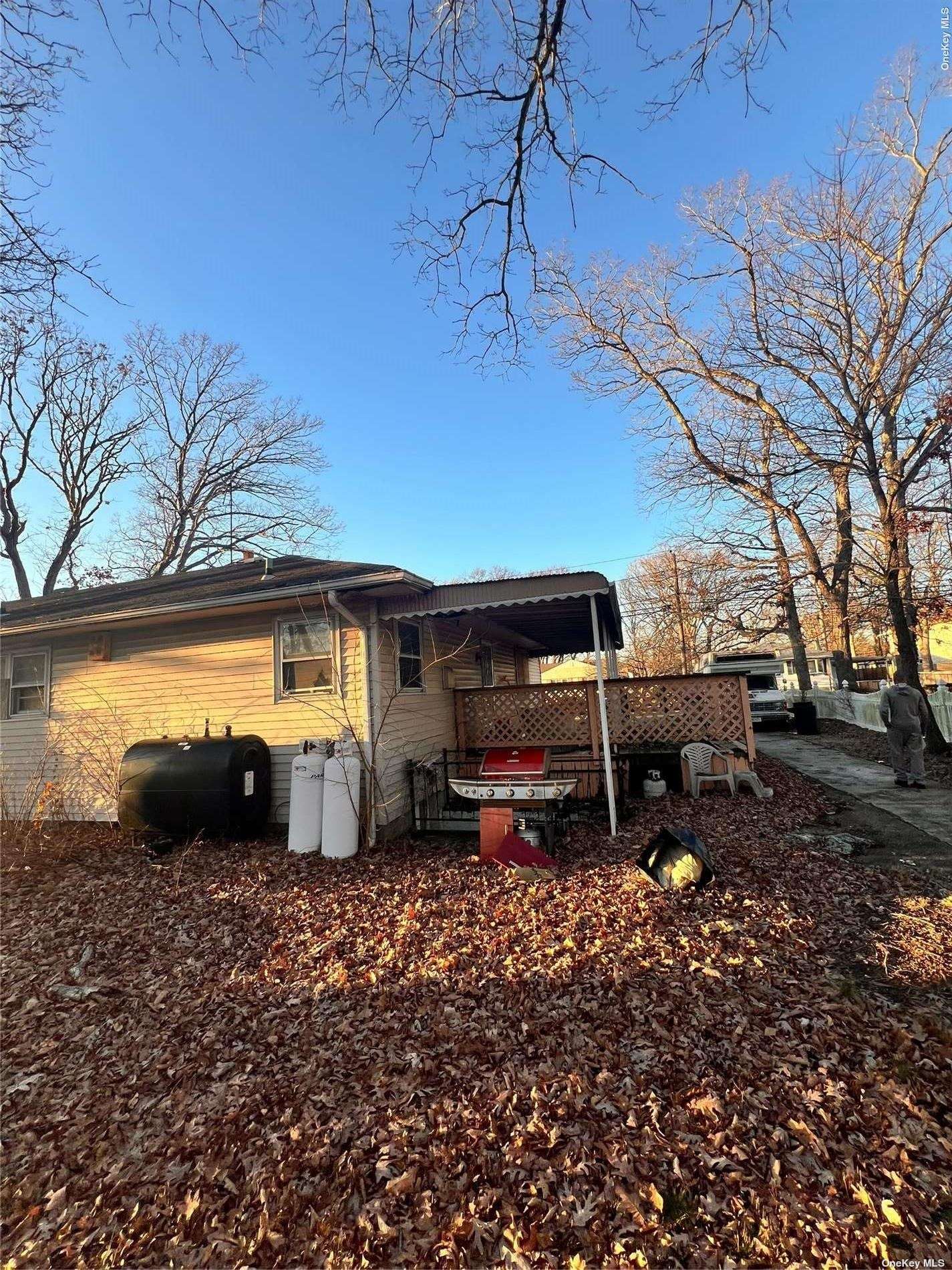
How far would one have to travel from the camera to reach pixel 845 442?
11766 millimetres

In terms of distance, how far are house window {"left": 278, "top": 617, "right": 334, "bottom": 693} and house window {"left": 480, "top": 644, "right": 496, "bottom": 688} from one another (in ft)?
13.1

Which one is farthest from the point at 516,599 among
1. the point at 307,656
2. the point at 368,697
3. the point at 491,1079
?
the point at 491,1079

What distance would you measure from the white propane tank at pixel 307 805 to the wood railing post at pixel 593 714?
3.89m

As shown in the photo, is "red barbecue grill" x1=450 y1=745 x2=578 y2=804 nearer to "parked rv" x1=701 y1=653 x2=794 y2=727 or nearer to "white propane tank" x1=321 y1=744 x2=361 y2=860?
"white propane tank" x1=321 y1=744 x2=361 y2=860

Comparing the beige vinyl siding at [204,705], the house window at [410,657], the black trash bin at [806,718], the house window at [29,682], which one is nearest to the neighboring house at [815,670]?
the black trash bin at [806,718]

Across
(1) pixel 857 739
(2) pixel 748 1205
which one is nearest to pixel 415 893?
(2) pixel 748 1205

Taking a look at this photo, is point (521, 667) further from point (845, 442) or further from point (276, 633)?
point (845, 442)

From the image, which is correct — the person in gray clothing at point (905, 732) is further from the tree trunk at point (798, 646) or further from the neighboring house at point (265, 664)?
the tree trunk at point (798, 646)

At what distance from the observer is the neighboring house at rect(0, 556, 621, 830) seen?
265 inches

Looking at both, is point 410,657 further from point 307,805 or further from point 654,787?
point 654,787

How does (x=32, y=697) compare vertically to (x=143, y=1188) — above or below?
above

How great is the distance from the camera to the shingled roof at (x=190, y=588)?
7102mm

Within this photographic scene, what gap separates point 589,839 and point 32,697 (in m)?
8.92

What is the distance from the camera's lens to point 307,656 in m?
7.23
